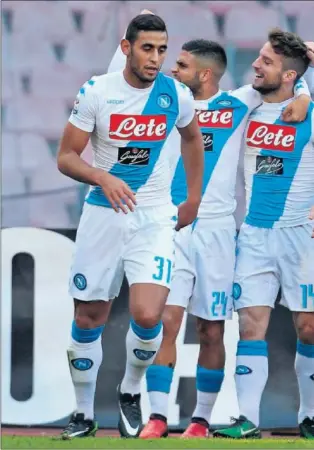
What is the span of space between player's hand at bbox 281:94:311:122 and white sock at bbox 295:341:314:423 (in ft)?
4.13

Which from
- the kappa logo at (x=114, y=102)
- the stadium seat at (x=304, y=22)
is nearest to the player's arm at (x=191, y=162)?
the kappa logo at (x=114, y=102)

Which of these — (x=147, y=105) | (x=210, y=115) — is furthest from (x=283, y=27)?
(x=147, y=105)

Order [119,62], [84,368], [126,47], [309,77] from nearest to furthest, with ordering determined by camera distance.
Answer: [126,47], [84,368], [119,62], [309,77]

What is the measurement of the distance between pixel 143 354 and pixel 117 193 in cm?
95

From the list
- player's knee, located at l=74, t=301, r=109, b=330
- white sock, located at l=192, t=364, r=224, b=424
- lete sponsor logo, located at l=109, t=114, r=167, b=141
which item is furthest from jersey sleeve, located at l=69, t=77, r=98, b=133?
white sock, located at l=192, t=364, r=224, b=424

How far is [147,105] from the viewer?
7414 millimetres

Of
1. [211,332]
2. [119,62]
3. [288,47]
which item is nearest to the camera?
[119,62]

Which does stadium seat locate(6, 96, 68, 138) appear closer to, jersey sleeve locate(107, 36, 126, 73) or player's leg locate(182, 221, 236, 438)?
jersey sleeve locate(107, 36, 126, 73)

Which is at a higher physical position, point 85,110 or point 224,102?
point 224,102

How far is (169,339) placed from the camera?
823 cm

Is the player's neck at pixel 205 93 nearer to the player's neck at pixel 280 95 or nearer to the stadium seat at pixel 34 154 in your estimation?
the player's neck at pixel 280 95

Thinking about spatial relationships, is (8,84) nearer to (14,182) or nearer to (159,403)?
(14,182)

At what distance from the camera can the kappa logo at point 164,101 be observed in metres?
7.43

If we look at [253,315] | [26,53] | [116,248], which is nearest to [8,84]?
[26,53]
